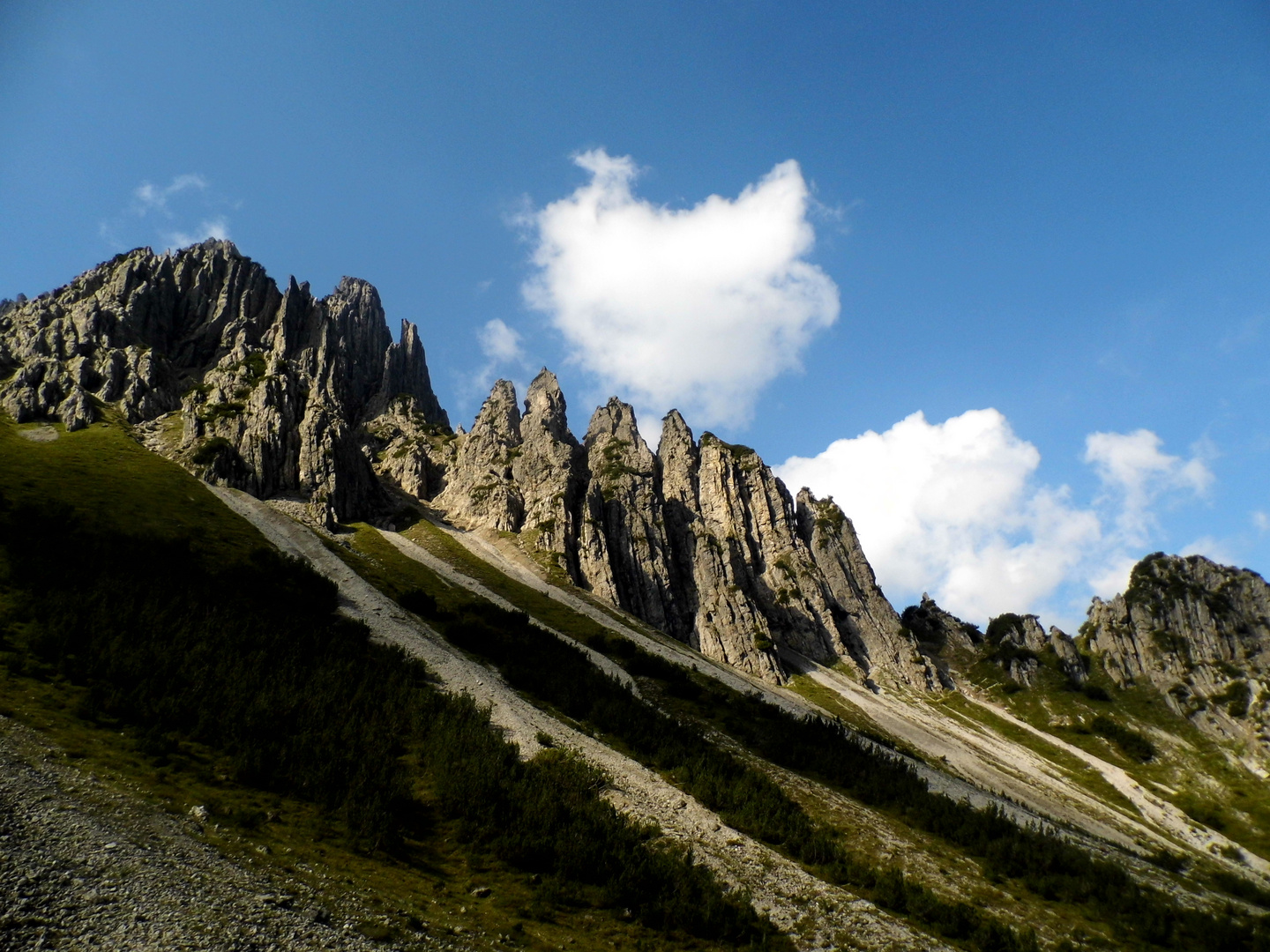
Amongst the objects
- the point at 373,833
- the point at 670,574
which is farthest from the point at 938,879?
the point at 670,574

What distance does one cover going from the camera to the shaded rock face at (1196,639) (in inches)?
5157

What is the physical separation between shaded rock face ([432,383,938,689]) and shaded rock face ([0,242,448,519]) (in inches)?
1374

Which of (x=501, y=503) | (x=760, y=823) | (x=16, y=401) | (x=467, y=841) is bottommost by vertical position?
(x=467, y=841)

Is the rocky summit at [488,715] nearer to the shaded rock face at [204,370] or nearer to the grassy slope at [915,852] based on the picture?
the grassy slope at [915,852]

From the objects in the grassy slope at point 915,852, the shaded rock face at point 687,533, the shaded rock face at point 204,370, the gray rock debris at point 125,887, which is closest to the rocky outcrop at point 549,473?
the shaded rock face at point 687,533

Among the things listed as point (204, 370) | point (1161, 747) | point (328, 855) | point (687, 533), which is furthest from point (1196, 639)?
point (204, 370)

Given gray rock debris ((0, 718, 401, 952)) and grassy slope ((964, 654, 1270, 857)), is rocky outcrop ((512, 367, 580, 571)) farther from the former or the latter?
gray rock debris ((0, 718, 401, 952))

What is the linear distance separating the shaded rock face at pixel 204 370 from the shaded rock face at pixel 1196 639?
179134mm

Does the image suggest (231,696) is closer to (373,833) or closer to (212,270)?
(373,833)

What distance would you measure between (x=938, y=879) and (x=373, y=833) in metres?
24.3

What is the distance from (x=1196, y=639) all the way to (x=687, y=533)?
132 m

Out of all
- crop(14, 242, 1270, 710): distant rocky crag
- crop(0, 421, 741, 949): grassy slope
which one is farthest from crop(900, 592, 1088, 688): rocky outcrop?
crop(0, 421, 741, 949): grassy slope

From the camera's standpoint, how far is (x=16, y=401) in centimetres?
10044

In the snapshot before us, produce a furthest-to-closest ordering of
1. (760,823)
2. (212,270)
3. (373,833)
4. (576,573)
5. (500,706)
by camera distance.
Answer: (212,270) → (576,573) → (500,706) → (760,823) → (373,833)
